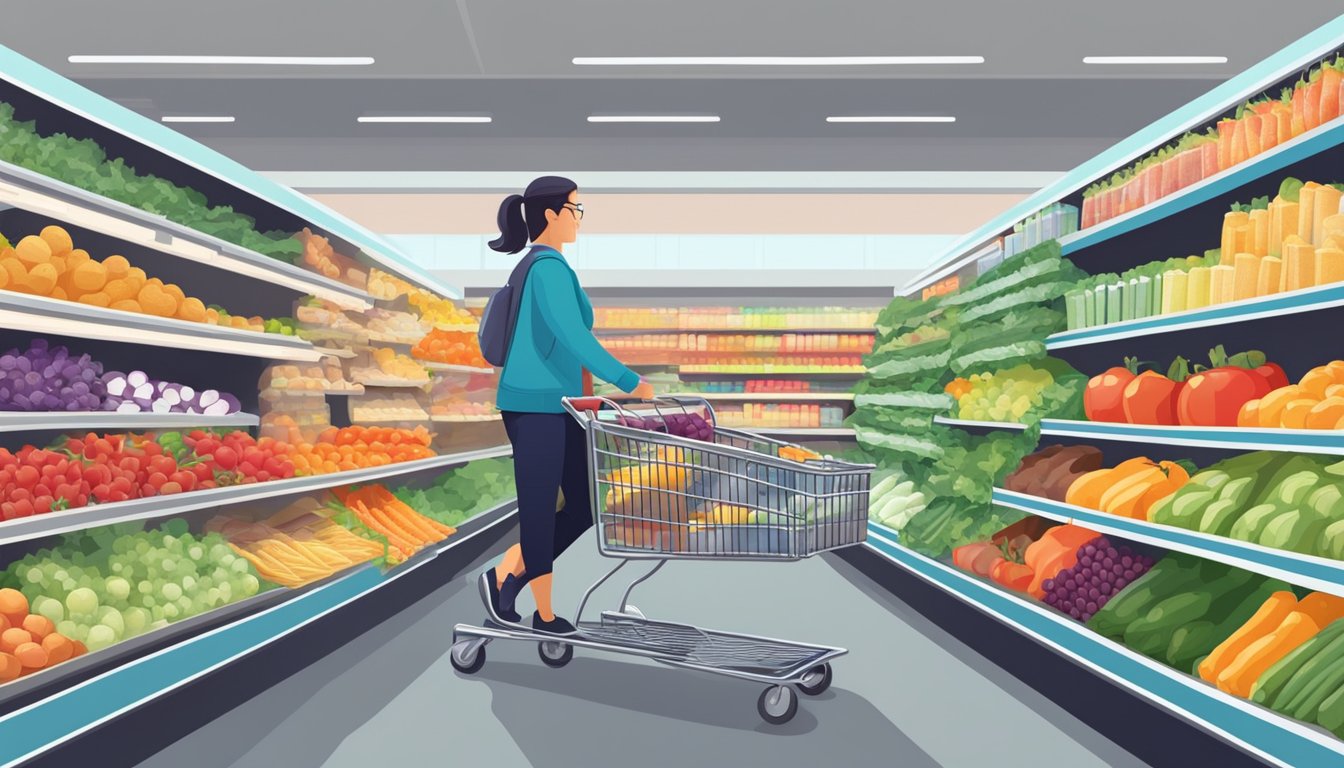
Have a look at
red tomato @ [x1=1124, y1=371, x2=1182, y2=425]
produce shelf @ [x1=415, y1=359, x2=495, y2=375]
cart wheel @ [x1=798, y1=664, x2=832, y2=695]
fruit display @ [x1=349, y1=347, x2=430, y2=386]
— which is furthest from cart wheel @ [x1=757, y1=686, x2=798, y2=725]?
produce shelf @ [x1=415, y1=359, x2=495, y2=375]

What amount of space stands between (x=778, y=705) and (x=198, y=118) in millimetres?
6837

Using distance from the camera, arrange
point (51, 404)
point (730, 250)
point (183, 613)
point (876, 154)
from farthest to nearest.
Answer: point (730, 250) → point (876, 154) → point (183, 613) → point (51, 404)

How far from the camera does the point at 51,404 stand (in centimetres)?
262

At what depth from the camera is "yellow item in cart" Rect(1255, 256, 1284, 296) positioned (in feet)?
8.71

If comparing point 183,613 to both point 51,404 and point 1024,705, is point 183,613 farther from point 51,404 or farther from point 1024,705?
point 1024,705

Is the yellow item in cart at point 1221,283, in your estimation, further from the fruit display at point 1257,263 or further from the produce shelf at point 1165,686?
the produce shelf at point 1165,686

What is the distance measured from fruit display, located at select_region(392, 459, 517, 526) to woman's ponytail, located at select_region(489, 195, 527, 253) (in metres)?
2.40

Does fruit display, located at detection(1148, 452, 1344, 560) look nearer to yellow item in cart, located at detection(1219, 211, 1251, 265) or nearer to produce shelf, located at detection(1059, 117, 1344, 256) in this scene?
yellow item in cart, located at detection(1219, 211, 1251, 265)

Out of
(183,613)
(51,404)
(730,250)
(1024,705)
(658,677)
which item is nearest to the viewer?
(51,404)

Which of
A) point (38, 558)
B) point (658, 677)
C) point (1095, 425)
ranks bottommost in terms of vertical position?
point (658, 677)

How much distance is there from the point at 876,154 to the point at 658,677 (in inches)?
228

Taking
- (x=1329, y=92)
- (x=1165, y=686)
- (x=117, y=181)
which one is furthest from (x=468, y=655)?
(x=1329, y=92)

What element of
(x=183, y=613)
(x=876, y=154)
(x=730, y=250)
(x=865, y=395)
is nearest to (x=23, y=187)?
(x=183, y=613)

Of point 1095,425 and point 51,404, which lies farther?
point 1095,425
